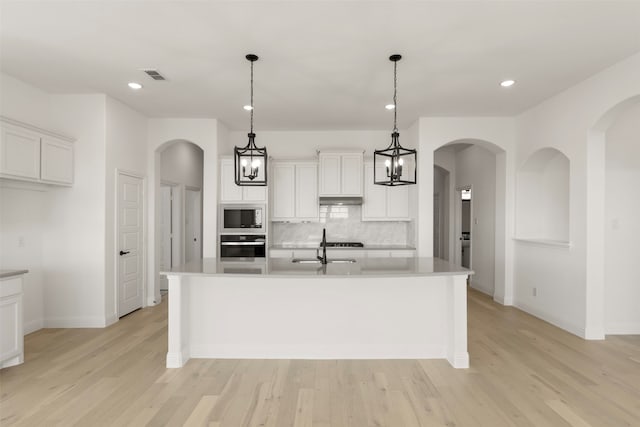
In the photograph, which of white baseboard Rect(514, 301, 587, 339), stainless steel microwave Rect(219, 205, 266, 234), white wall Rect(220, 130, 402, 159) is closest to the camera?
white baseboard Rect(514, 301, 587, 339)

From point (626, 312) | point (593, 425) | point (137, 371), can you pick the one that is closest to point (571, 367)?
point (593, 425)

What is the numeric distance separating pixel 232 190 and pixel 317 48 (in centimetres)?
300

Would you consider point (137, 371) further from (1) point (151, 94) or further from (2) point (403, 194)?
(2) point (403, 194)

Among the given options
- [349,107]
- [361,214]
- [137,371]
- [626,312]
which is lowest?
[137,371]

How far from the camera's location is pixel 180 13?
265cm

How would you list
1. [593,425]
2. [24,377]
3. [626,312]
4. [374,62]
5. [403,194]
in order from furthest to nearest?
[403,194]
[626,312]
[374,62]
[24,377]
[593,425]

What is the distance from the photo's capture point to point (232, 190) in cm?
561

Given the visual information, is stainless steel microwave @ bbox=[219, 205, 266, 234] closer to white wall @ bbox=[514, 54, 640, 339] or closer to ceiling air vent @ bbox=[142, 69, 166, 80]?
ceiling air vent @ bbox=[142, 69, 166, 80]

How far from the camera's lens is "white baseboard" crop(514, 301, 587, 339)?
4.06 meters

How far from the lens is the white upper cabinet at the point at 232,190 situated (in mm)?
5566

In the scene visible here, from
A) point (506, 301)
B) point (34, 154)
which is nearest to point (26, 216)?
point (34, 154)

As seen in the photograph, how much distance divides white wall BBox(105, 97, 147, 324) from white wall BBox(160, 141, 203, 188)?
2.96 ft

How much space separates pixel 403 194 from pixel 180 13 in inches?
168

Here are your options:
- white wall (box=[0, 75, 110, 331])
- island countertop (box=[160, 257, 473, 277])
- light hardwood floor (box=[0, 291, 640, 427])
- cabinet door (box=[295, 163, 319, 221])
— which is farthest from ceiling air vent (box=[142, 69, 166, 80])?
light hardwood floor (box=[0, 291, 640, 427])
